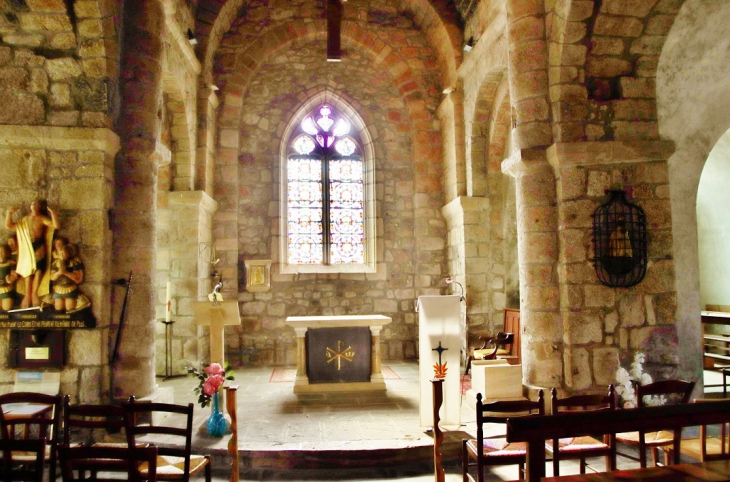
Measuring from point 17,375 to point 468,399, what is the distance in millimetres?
4209

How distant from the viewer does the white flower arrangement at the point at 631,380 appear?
4.69m

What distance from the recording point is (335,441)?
14.6 ft

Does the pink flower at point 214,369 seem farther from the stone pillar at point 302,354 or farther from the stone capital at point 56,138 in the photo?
the stone capital at point 56,138

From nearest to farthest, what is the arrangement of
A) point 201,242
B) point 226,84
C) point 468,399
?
point 468,399 → point 201,242 → point 226,84

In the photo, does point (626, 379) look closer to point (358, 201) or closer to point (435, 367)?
point (435, 367)

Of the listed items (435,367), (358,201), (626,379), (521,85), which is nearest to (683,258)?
(626,379)

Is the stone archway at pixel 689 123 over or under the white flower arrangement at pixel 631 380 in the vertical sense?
over

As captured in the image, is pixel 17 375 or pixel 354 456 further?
pixel 17 375

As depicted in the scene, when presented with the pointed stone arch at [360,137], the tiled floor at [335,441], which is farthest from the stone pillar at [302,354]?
the pointed stone arch at [360,137]

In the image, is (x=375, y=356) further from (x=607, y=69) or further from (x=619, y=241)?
(x=607, y=69)

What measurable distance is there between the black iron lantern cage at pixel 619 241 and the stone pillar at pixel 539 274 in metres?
0.37

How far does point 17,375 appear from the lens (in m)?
4.48

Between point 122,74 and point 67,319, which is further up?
point 122,74

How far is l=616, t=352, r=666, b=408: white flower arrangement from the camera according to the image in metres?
4.69
